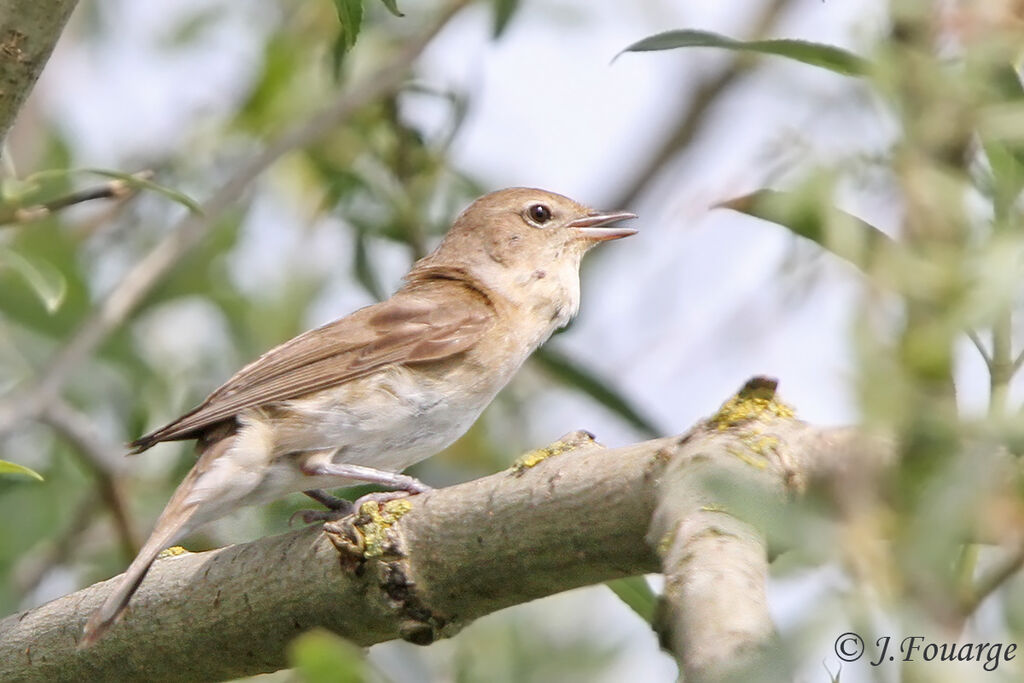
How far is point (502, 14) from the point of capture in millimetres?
4469

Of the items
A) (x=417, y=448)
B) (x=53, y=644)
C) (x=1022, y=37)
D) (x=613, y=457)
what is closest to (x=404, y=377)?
(x=417, y=448)

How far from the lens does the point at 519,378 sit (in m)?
6.95

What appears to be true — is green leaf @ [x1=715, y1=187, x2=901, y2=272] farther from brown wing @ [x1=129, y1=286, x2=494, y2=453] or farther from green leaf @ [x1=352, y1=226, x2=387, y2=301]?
green leaf @ [x1=352, y1=226, x2=387, y2=301]

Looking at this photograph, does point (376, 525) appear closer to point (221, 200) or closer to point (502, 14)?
point (502, 14)

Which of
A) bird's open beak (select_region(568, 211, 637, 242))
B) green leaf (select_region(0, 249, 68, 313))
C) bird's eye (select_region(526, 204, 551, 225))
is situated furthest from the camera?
bird's eye (select_region(526, 204, 551, 225))

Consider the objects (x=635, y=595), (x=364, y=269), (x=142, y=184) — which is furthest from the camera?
(x=364, y=269)

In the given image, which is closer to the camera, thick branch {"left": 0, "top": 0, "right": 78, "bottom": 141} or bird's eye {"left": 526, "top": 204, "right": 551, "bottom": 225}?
thick branch {"left": 0, "top": 0, "right": 78, "bottom": 141}

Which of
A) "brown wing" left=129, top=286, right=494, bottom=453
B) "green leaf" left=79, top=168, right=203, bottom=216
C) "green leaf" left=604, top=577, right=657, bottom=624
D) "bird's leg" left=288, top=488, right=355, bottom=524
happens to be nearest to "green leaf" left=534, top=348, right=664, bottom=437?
"brown wing" left=129, top=286, right=494, bottom=453

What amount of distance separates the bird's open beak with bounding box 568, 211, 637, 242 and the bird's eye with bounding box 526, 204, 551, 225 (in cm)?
11

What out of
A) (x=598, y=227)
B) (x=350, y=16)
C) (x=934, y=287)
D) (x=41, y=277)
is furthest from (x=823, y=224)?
(x=598, y=227)

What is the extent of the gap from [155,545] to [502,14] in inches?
76.8

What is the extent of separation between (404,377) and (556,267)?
3.76 ft

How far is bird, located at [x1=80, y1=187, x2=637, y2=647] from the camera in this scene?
429 centimetres

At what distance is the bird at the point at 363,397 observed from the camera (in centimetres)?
429
